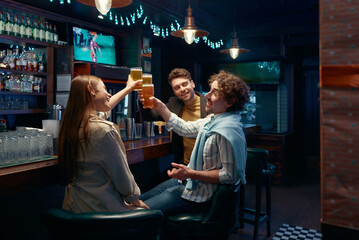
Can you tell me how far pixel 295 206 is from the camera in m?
4.47

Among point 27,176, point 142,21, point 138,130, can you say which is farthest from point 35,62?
point 27,176

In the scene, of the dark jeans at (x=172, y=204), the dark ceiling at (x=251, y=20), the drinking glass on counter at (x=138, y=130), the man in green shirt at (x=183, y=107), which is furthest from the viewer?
the dark ceiling at (x=251, y=20)

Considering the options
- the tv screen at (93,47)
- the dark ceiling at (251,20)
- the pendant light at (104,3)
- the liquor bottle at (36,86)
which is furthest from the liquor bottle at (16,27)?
the pendant light at (104,3)

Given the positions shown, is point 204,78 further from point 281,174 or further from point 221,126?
point 221,126

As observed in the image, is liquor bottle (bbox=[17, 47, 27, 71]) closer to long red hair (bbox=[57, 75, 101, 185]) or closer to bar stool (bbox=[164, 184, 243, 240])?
long red hair (bbox=[57, 75, 101, 185])

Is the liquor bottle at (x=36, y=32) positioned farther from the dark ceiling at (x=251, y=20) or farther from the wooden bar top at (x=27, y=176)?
the wooden bar top at (x=27, y=176)

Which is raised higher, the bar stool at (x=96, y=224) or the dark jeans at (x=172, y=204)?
the bar stool at (x=96, y=224)

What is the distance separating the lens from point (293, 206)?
447 cm

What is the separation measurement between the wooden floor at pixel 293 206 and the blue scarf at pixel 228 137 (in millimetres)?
1700

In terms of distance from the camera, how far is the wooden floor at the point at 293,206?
361 cm

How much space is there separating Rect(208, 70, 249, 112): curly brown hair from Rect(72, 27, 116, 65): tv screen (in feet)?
13.1

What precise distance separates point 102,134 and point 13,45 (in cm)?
419

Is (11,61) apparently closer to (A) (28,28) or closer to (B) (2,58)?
(B) (2,58)

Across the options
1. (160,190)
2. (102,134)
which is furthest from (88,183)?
(160,190)
